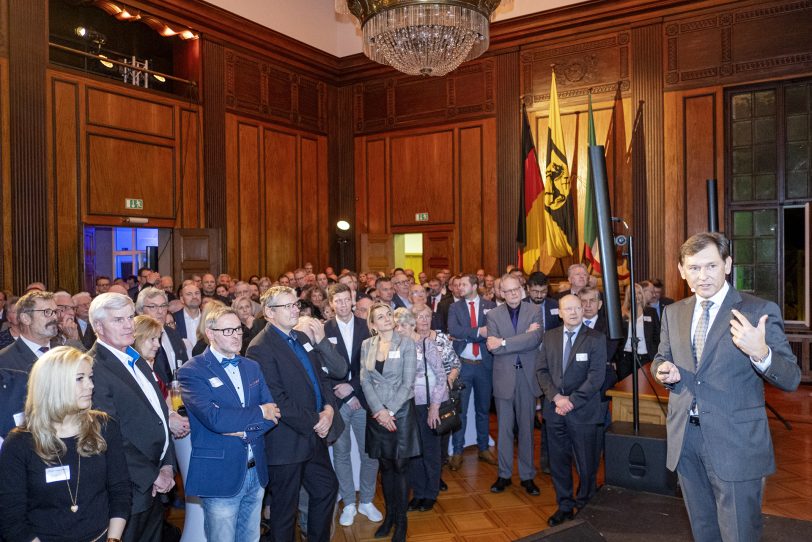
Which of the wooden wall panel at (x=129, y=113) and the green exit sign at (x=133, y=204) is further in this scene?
the green exit sign at (x=133, y=204)

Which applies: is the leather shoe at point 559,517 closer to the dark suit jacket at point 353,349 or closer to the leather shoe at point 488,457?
the leather shoe at point 488,457

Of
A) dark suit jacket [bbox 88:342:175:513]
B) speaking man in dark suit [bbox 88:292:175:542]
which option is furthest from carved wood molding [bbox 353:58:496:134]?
dark suit jacket [bbox 88:342:175:513]

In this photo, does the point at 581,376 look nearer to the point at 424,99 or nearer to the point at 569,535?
the point at 569,535

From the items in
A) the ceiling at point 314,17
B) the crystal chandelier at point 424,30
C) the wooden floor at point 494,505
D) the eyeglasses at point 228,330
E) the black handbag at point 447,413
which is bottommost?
the wooden floor at point 494,505

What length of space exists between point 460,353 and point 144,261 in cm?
723

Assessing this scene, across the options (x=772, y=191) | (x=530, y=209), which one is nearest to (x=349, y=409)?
(x=530, y=209)

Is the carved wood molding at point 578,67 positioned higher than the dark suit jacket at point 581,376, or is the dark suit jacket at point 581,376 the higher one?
the carved wood molding at point 578,67

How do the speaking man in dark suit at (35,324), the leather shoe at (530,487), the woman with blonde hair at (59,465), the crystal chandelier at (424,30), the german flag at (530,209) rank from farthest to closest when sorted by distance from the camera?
the german flag at (530,209), the crystal chandelier at (424,30), the leather shoe at (530,487), the speaking man in dark suit at (35,324), the woman with blonde hair at (59,465)

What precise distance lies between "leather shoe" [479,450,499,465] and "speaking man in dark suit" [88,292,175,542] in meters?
3.11

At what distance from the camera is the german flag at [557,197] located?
8.77m

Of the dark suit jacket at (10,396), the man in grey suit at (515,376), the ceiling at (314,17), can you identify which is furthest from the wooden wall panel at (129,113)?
A: the man in grey suit at (515,376)

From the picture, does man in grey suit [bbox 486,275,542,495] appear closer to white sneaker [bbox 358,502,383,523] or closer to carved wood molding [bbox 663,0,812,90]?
white sneaker [bbox 358,502,383,523]

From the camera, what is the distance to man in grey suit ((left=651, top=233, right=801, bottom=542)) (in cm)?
225

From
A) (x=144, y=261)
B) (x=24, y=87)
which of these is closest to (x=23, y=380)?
(x=24, y=87)
